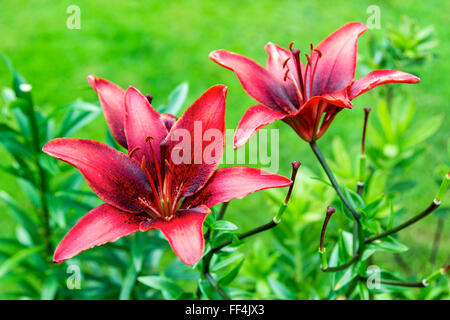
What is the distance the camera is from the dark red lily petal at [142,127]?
2.77 feet

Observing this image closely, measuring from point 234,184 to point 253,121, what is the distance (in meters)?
0.10

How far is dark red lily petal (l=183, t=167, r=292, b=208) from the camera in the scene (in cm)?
73

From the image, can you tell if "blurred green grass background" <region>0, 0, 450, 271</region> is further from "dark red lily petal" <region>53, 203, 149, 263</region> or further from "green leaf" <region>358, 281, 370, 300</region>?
"dark red lily petal" <region>53, 203, 149, 263</region>

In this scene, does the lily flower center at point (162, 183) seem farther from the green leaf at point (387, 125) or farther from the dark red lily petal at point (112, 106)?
the green leaf at point (387, 125)

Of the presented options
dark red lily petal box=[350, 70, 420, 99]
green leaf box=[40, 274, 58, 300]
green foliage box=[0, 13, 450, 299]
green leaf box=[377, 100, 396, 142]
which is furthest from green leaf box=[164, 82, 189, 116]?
green leaf box=[377, 100, 396, 142]

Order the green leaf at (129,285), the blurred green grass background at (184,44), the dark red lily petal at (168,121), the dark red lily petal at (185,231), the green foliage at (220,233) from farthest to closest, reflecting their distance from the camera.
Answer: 1. the blurred green grass background at (184,44)
2. the green leaf at (129,285)
3. the green foliage at (220,233)
4. the dark red lily petal at (168,121)
5. the dark red lily petal at (185,231)

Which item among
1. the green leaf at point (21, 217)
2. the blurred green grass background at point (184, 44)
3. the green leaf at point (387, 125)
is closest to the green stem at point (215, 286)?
the green leaf at point (21, 217)

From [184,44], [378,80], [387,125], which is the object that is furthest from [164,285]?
[184,44]

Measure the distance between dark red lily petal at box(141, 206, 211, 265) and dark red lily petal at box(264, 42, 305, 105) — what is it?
0.94ft

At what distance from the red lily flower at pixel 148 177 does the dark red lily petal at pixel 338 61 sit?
0.21 metres

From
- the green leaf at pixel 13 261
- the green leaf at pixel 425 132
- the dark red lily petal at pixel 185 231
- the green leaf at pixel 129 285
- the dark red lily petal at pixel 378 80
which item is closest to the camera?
the dark red lily petal at pixel 185 231

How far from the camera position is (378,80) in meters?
0.80
